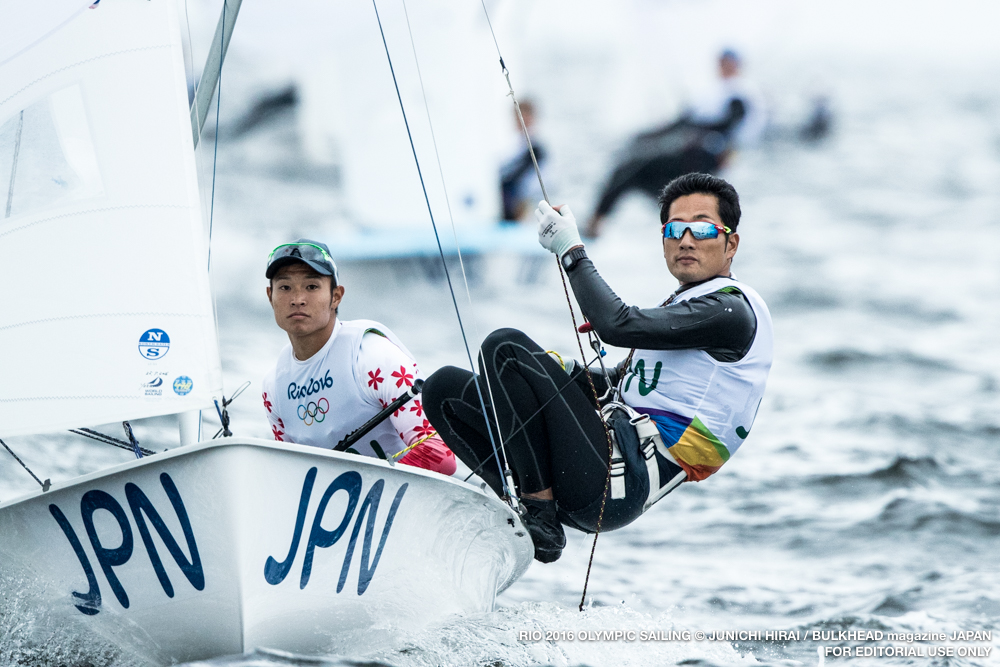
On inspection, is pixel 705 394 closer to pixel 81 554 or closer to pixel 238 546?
pixel 238 546

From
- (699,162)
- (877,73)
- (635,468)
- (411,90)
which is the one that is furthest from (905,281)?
(877,73)

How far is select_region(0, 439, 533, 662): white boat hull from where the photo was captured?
198 centimetres

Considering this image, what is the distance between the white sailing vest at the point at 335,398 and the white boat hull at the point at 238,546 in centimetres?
35

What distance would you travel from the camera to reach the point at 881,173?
80.3ft

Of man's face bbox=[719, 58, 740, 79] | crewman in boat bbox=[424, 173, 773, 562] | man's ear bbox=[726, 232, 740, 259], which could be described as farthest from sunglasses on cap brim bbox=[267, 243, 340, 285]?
man's face bbox=[719, 58, 740, 79]

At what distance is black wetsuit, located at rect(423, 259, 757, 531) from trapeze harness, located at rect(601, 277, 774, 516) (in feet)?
0.09

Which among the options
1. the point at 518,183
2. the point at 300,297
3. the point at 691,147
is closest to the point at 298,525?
the point at 300,297

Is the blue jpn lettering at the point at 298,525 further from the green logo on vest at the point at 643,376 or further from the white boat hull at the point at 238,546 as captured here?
the green logo on vest at the point at 643,376

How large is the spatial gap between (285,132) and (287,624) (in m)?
16.7

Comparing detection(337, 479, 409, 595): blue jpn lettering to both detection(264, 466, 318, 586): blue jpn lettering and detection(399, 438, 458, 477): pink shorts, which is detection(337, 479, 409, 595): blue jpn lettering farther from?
detection(399, 438, 458, 477): pink shorts

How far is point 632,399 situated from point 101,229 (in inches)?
45.5

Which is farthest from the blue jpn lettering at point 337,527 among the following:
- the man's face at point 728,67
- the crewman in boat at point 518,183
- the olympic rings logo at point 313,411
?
the man's face at point 728,67

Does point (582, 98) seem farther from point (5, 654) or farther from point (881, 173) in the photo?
point (5, 654)

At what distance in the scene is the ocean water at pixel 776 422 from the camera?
9.65 ft
